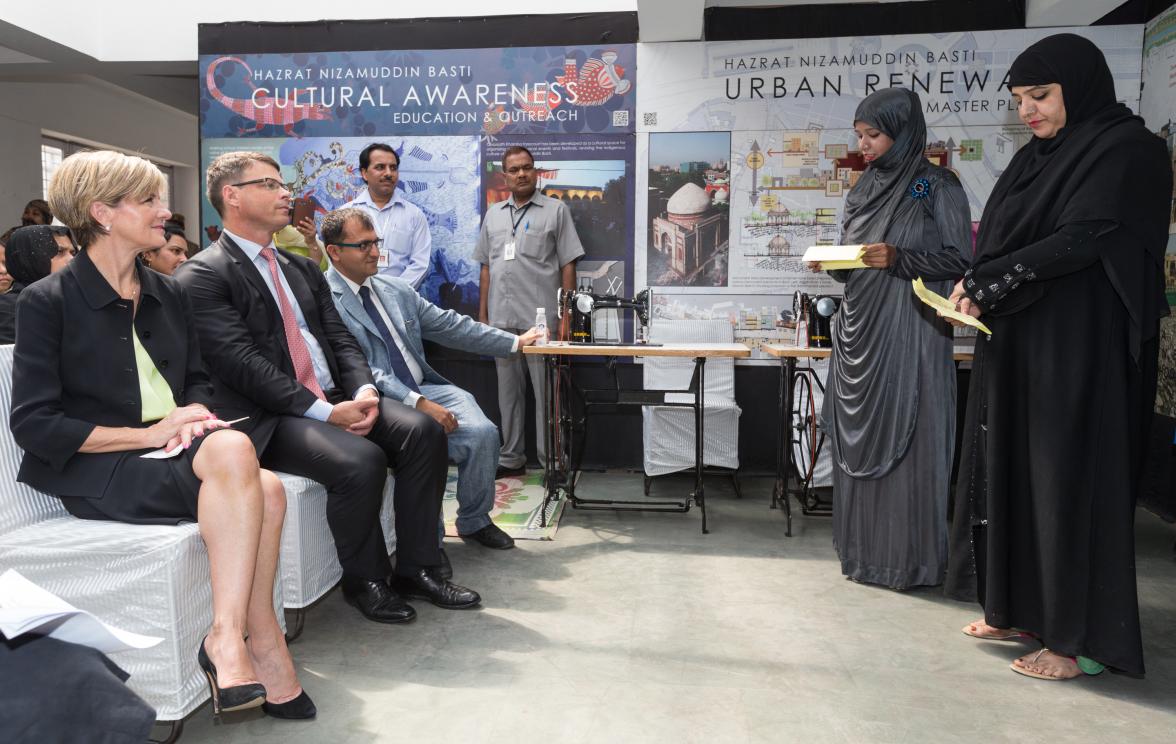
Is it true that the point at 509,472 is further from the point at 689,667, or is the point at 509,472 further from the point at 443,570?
the point at 689,667

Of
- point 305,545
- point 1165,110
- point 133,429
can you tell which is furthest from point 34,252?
point 1165,110

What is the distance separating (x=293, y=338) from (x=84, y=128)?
8.17 metres

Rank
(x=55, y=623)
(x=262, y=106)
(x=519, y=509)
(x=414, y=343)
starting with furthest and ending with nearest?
(x=262, y=106) < (x=519, y=509) < (x=414, y=343) < (x=55, y=623)

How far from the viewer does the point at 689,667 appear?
95.5 inches

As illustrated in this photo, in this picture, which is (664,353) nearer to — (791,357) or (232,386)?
(791,357)

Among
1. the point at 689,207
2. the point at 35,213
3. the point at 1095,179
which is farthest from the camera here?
the point at 35,213

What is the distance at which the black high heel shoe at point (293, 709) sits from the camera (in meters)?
2.06

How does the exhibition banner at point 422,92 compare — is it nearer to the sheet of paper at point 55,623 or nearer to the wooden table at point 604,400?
the wooden table at point 604,400

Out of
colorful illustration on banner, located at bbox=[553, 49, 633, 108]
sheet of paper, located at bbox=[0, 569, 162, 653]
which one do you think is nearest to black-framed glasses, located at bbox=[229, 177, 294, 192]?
sheet of paper, located at bbox=[0, 569, 162, 653]

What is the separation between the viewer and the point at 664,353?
12.3ft

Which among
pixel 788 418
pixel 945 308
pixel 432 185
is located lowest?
pixel 788 418

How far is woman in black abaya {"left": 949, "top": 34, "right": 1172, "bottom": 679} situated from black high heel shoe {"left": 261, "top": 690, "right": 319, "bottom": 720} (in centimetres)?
197

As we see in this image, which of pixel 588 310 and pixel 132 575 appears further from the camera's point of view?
pixel 588 310

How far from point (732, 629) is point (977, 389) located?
3.58 ft
